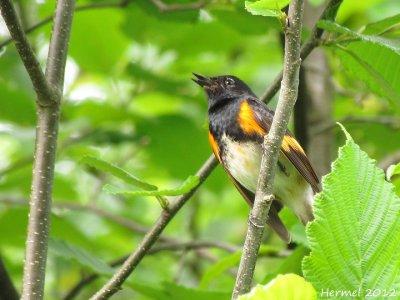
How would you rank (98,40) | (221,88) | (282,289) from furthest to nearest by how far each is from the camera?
(98,40) < (221,88) < (282,289)

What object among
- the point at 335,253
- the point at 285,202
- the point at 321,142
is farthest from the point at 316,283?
the point at 321,142

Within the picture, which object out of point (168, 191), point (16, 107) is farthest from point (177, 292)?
point (16, 107)

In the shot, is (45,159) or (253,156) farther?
(253,156)

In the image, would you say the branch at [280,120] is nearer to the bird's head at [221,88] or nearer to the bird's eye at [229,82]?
the bird's head at [221,88]

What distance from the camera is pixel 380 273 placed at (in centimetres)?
185

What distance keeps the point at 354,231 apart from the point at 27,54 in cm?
119

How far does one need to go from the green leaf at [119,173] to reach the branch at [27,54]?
271 mm

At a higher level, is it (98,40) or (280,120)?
(98,40)

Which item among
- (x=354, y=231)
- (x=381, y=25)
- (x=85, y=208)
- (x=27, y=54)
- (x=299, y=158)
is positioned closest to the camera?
(x=354, y=231)

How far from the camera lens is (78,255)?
342 cm

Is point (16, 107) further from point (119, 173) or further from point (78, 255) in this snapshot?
point (119, 173)

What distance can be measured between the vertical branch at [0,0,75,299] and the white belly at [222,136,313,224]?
1205 millimetres

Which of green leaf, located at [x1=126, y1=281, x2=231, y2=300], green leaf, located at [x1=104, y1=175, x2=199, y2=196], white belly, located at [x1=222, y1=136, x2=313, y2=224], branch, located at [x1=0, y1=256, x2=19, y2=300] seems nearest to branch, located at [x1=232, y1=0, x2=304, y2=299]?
green leaf, located at [x1=104, y1=175, x2=199, y2=196]

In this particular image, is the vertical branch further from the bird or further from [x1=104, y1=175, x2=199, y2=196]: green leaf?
the bird
